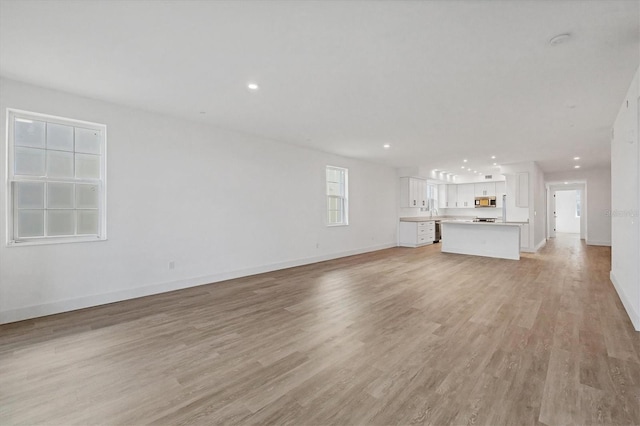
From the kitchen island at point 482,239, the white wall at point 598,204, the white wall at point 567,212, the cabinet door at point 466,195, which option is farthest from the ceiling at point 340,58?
the white wall at point 567,212

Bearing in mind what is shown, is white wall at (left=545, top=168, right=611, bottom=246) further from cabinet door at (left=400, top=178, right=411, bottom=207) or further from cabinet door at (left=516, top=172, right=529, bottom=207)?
cabinet door at (left=400, top=178, right=411, bottom=207)

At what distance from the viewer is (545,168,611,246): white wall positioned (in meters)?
9.46

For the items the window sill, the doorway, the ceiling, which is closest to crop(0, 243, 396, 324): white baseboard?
the window sill

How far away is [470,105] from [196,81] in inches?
137

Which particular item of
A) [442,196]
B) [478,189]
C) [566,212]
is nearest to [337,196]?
[442,196]

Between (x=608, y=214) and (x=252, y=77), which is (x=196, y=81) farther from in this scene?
(x=608, y=214)

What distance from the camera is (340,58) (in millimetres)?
2701

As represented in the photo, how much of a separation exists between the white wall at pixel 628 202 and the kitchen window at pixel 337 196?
16.4 ft

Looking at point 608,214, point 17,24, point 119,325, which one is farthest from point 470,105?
point 608,214

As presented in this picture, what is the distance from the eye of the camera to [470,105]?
151 inches

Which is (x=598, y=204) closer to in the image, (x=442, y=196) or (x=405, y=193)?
(x=442, y=196)

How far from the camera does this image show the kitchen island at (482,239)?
6.91 metres

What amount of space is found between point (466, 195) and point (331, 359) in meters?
11.4

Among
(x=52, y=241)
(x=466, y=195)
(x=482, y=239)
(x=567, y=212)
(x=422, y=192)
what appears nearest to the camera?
(x=52, y=241)
